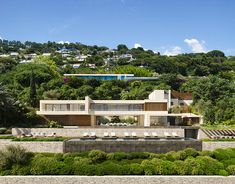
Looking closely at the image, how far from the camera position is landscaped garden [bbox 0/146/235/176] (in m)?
21.8

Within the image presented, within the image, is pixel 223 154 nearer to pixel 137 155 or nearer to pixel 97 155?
pixel 137 155

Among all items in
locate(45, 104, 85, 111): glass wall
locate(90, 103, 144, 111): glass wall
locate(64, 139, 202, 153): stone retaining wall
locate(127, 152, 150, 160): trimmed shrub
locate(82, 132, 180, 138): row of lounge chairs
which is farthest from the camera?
locate(90, 103, 144, 111): glass wall

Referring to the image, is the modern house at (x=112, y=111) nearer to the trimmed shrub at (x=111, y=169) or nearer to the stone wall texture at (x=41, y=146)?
the stone wall texture at (x=41, y=146)

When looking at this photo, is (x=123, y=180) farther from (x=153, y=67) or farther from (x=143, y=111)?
(x=153, y=67)

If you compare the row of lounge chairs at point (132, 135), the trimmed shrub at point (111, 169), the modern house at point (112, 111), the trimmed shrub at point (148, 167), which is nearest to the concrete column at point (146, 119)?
the modern house at point (112, 111)

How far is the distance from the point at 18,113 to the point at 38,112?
2323 mm

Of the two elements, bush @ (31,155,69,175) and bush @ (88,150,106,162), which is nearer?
bush @ (31,155,69,175)

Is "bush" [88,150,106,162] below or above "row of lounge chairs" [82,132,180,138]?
below

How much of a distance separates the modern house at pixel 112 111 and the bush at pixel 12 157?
14.8m

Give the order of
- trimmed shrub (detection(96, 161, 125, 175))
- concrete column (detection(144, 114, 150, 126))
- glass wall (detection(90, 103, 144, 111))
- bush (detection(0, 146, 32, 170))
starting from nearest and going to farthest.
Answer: trimmed shrub (detection(96, 161, 125, 175)) < bush (detection(0, 146, 32, 170)) < concrete column (detection(144, 114, 150, 126)) < glass wall (detection(90, 103, 144, 111))

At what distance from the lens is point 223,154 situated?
25578 millimetres

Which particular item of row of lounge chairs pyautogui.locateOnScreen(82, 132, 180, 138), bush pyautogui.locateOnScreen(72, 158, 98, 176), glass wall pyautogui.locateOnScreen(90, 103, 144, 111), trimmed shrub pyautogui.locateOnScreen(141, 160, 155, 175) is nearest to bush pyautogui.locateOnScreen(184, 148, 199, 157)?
trimmed shrub pyautogui.locateOnScreen(141, 160, 155, 175)

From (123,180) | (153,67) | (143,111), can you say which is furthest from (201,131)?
(153,67)

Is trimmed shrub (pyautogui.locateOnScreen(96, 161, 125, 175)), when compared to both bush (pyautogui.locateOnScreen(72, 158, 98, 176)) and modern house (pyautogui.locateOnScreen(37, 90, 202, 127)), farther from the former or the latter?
modern house (pyautogui.locateOnScreen(37, 90, 202, 127))
